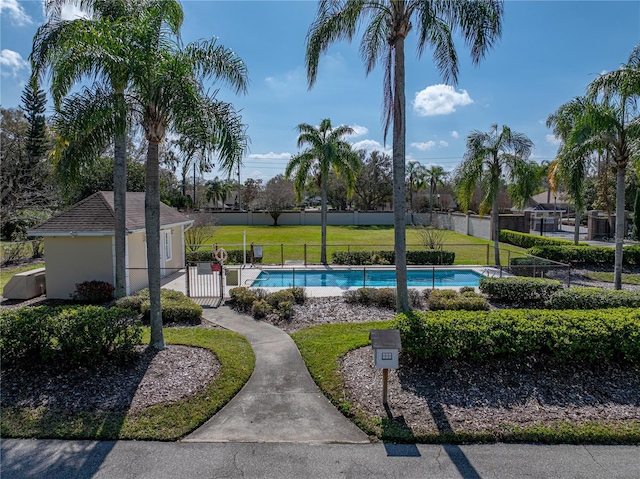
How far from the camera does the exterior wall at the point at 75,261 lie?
12344 mm

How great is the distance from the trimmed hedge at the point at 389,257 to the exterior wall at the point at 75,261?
34.9ft

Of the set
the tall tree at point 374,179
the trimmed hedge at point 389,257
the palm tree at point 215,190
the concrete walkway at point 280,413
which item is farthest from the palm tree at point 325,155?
the palm tree at point 215,190

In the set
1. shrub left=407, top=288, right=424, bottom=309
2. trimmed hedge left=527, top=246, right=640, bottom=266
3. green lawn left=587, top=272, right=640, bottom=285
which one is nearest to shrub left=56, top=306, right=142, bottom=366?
shrub left=407, top=288, right=424, bottom=309

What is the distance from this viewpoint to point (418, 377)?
616cm

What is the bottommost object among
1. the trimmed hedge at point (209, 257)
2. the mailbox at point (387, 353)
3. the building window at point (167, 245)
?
the trimmed hedge at point (209, 257)

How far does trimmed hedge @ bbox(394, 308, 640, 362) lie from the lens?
244 inches

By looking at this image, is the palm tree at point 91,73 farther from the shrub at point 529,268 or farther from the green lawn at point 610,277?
the green lawn at point 610,277

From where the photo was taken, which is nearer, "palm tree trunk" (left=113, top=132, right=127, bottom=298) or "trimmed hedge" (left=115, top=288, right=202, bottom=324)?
"trimmed hedge" (left=115, top=288, right=202, bottom=324)

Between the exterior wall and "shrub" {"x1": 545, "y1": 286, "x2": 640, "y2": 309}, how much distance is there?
42.9ft

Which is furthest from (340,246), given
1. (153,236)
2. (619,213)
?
(153,236)

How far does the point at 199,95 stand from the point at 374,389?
226 inches

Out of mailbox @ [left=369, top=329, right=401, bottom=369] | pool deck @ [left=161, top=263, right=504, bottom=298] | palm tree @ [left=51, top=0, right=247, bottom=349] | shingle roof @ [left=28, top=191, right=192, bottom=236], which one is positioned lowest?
pool deck @ [left=161, top=263, right=504, bottom=298]

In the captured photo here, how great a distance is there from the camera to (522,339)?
20.4 feet

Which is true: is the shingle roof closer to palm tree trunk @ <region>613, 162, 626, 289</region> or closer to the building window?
the building window
